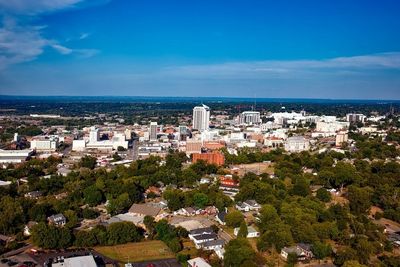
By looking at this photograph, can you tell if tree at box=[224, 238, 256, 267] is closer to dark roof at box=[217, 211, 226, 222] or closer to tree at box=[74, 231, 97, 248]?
dark roof at box=[217, 211, 226, 222]

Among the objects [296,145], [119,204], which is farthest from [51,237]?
[296,145]

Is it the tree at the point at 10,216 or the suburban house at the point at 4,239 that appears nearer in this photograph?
the suburban house at the point at 4,239

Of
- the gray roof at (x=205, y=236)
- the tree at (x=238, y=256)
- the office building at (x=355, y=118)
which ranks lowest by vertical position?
the gray roof at (x=205, y=236)

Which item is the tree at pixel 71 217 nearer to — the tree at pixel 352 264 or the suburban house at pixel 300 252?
the suburban house at pixel 300 252

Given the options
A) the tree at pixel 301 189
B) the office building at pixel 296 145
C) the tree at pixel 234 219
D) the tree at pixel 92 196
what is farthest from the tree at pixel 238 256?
the office building at pixel 296 145

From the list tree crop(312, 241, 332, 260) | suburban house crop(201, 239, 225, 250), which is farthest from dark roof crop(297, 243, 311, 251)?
suburban house crop(201, 239, 225, 250)

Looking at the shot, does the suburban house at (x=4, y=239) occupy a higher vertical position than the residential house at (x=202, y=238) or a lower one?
lower
